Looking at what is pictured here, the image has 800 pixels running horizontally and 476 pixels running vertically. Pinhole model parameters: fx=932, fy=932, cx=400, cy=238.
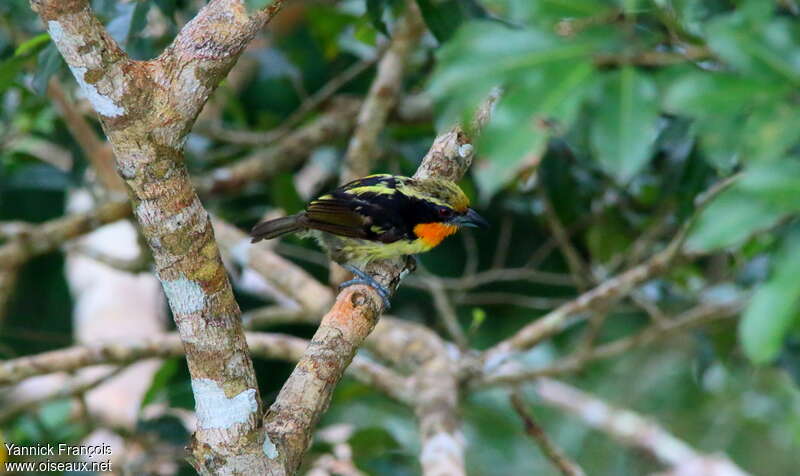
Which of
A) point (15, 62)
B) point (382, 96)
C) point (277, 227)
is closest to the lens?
point (15, 62)

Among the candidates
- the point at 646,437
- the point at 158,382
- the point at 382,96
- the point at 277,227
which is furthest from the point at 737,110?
the point at 646,437

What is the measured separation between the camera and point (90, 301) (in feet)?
21.0

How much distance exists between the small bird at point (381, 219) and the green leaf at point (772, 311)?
213 cm

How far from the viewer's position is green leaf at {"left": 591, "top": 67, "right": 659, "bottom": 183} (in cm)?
137

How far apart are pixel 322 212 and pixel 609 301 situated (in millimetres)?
1281

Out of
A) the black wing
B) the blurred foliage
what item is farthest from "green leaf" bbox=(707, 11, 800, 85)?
the black wing

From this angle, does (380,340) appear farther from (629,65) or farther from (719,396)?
(719,396)

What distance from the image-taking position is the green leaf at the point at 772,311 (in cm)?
127

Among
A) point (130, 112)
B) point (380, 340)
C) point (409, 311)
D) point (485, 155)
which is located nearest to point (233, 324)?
point (130, 112)

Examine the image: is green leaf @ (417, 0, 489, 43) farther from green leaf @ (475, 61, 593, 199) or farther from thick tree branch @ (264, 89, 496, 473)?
green leaf @ (475, 61, 593, 199)

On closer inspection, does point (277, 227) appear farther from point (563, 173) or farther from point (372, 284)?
point (563, 173)

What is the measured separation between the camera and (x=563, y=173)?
452 centimetres

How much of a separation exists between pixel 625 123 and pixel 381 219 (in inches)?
88.1

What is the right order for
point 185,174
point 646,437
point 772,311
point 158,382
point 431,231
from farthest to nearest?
point 646,437
point 158,382
point 431,231
point 185,174
point 772,311
